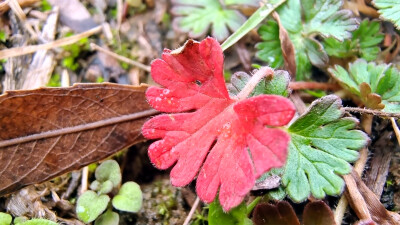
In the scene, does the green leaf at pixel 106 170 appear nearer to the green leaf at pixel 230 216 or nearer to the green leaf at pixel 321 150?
the green leaf at pixel 230 216

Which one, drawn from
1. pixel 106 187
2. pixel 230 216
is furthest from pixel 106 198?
pixel 230 216

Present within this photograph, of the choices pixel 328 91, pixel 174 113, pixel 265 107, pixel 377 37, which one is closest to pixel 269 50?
pixel 328 91

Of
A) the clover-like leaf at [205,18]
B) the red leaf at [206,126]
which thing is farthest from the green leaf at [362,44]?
the red leaf at [206,126]

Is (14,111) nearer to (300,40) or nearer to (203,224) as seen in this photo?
(203,224)

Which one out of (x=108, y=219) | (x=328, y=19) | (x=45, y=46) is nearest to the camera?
(x=108, y=219)

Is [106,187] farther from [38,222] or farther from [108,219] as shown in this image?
[38,222]

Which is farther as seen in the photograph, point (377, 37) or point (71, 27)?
point (71, 27)
